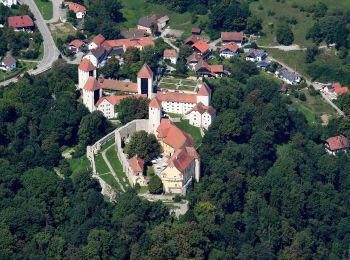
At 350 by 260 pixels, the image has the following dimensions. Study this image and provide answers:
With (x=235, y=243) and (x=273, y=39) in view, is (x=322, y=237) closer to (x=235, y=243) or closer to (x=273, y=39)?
(x=235, y=243)

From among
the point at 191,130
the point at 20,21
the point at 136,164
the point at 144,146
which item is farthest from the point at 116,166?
the point at 20,21

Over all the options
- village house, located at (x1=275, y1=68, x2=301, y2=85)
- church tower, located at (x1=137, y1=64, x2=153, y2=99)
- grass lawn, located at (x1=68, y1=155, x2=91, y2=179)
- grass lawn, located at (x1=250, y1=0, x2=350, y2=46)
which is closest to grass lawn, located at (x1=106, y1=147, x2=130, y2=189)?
grass lawn, located at (x1=68, y1=155, x2=91, y2=179)

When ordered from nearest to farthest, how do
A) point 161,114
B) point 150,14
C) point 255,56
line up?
point 161,114, point 255,56, point 150,14

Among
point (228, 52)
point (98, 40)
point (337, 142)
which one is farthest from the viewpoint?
point (228, 52)

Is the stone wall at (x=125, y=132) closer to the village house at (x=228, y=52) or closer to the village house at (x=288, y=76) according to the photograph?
the village house at (x=228, y=52)

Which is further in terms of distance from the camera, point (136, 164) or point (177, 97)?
point (177, 97)

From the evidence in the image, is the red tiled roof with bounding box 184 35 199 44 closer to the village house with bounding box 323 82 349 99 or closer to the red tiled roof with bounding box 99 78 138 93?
the village house with bounding box 323 82 349 99

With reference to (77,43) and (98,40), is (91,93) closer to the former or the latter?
(98,40)

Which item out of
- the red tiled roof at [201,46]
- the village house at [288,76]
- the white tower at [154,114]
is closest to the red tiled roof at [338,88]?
the village house at [288,76]
